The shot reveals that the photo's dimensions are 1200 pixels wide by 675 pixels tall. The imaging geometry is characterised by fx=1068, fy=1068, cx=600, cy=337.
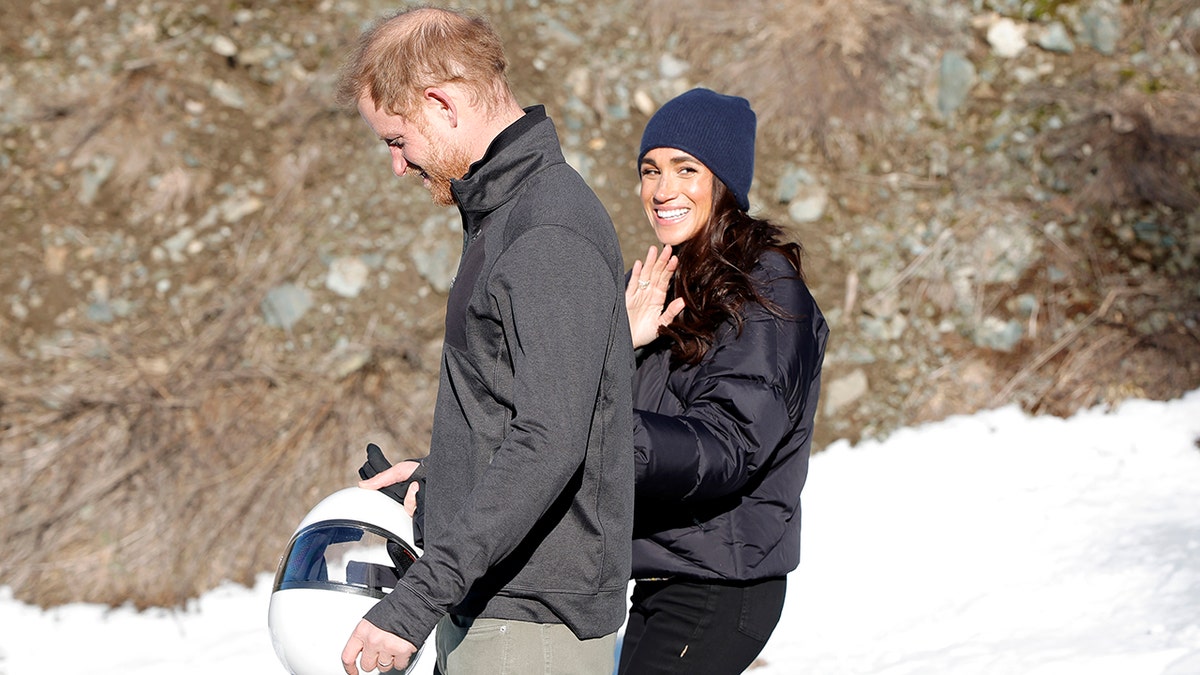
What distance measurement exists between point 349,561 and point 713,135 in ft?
4.95

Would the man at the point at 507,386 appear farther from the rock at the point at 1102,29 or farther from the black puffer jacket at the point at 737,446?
the rock at the point at 1102,29

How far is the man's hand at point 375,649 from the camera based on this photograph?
70.7 inches

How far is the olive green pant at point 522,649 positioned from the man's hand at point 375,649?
22cm

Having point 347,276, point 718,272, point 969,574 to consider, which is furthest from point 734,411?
point 347,276

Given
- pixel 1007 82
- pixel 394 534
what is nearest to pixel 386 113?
pixel 394 534

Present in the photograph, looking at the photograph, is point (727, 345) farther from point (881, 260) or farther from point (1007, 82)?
point (1007, 82)

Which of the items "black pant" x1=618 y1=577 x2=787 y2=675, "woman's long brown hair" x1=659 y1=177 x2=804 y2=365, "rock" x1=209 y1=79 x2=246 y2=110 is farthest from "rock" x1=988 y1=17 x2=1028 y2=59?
"black pant" x1=618 y1=577 x2=787 y2=675

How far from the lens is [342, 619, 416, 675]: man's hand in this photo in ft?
5.89

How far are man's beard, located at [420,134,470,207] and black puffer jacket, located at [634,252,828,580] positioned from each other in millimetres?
655

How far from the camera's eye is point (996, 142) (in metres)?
7.18

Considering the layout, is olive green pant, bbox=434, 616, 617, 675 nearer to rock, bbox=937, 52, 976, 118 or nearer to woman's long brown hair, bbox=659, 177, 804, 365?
woman's long brown hair, bbox=659, 177, 804, 365

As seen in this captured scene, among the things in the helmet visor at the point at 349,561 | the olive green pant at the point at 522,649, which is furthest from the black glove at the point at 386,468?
the olive green pant at the point at 522,649

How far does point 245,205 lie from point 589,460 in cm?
553

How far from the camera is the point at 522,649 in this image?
201 centimetres
